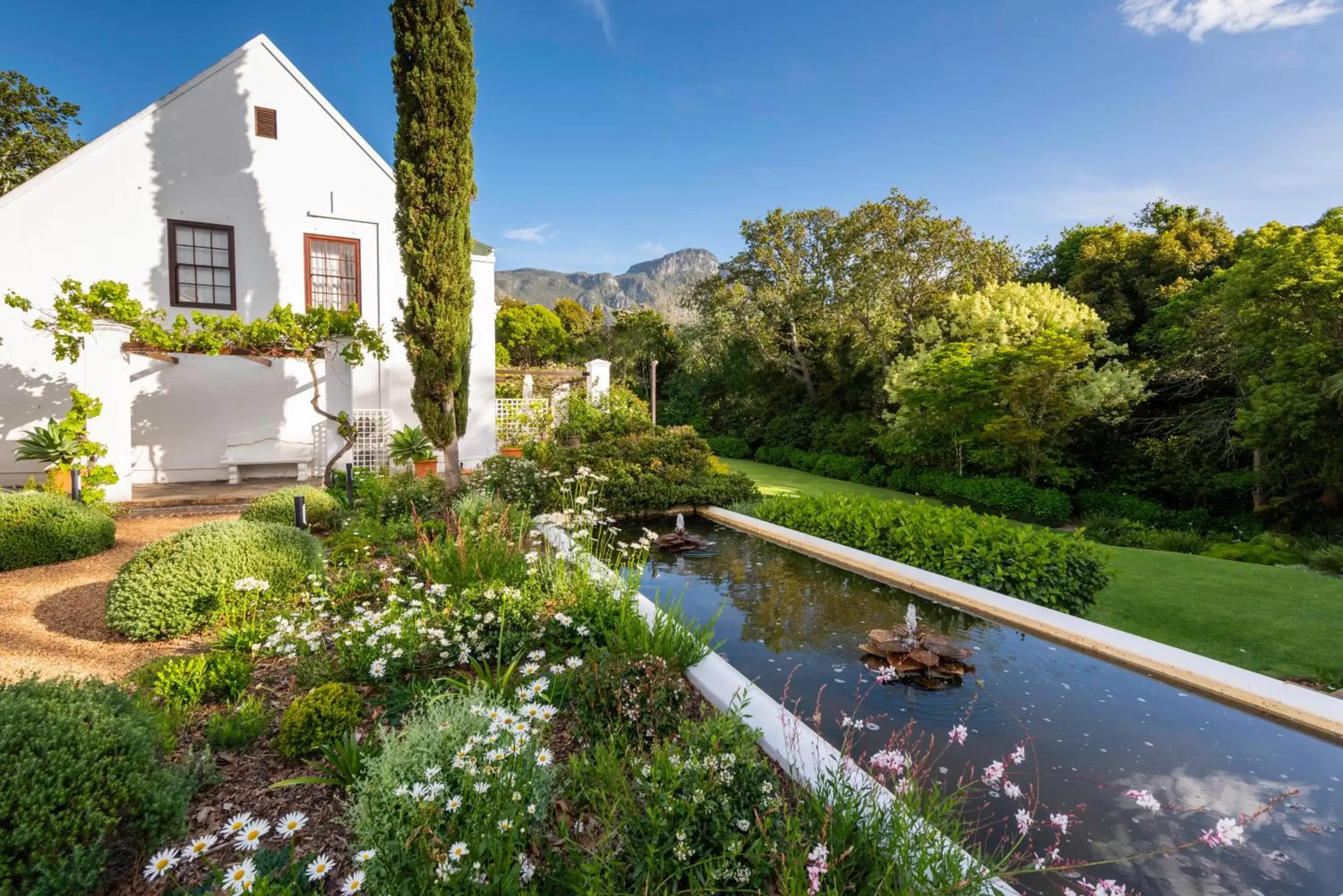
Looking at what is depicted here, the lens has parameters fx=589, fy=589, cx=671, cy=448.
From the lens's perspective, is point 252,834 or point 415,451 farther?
point 415,451

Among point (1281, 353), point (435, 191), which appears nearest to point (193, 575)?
point (435, 191)

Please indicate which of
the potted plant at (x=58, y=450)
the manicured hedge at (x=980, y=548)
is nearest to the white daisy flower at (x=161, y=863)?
the manicured hedge at (x=980, y=548)

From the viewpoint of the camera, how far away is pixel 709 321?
72.6 ft

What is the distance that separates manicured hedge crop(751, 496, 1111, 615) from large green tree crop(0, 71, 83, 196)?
2127 centimetres

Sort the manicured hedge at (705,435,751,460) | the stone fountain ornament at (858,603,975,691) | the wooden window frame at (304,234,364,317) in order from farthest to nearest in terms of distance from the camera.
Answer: the manicured hedge at (705,435,751,460), the wooden window frame at (304,234,364,317), the stone fountain ornament at (858,603,975,691)

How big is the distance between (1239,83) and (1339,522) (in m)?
7.27

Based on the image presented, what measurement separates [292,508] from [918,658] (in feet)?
20.7

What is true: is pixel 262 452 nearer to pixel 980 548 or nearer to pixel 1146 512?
pixel 980 548

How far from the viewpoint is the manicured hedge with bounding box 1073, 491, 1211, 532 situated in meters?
11.9

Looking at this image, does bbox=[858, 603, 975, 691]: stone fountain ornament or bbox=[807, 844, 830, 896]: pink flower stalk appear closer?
bbox=[807, 844, 830, 896]: pink flower stalk

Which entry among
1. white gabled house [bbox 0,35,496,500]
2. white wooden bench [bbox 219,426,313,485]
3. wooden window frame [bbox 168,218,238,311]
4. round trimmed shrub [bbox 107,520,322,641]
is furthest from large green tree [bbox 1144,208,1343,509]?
wooden window frame [bbox 168,218,238,311]

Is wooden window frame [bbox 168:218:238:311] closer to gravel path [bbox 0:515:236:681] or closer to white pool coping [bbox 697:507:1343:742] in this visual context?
gravel path [bbox 0:515:236:681]

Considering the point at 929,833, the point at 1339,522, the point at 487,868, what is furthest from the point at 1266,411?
the point at 487,868

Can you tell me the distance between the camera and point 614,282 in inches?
3024
